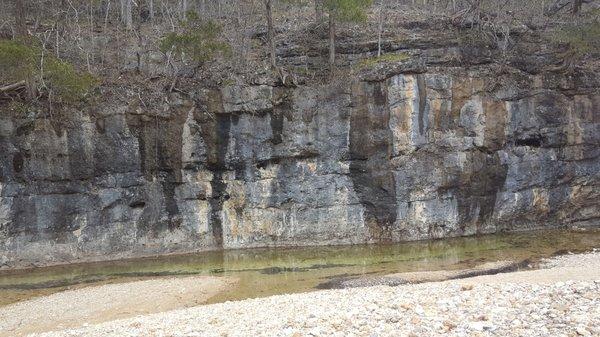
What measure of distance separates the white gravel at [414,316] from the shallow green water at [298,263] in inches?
231

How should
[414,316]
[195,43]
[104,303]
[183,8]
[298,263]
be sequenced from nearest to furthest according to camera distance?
1. [414,316]
2. [104,303]
3. [298,263]
4. [195,43]
5. [183,8]

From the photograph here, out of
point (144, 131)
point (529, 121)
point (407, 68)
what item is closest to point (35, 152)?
point (144, 131)

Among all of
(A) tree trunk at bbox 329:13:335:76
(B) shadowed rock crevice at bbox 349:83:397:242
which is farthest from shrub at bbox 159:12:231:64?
(B) shadowed rock crevice at bbox 349:83:397:242

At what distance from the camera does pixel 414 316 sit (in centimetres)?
980

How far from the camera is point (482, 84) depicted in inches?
1195

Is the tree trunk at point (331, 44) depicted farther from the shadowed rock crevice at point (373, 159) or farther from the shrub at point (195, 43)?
the shrub at point (195, 43)

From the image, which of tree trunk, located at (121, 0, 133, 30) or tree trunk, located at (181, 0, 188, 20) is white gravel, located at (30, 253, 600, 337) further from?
tree trunk, located at (181, 0, 188, 20)

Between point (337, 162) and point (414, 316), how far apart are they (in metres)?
20.3

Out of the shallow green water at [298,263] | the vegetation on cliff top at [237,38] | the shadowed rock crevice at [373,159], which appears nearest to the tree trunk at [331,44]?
the vegetation on cliff top at [237,38]

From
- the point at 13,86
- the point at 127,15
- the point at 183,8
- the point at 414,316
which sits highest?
the point at 183,8

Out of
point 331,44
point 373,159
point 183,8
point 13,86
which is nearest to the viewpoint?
point 13,86

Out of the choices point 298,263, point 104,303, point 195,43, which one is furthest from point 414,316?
point 195,43

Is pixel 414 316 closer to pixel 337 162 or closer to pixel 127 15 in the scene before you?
pixel 337 162

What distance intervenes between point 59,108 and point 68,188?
4.45 meters
